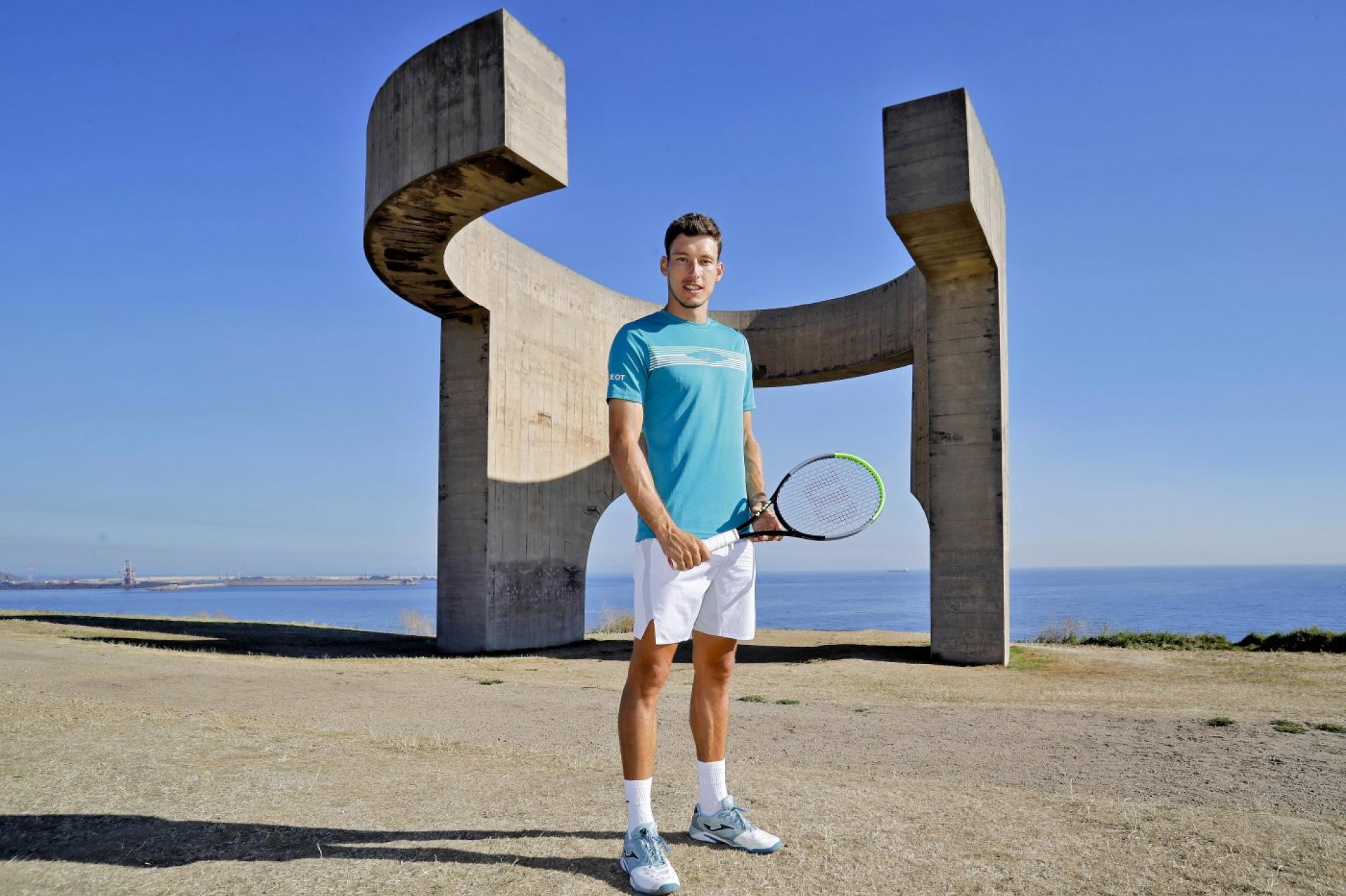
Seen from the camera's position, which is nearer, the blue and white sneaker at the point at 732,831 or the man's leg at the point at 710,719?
the blue and white sneaker at the point at 732,831

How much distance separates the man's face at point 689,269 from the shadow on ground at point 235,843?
1.99 m

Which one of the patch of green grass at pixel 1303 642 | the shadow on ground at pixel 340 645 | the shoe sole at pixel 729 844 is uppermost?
the shoe sole at pixel 729 844

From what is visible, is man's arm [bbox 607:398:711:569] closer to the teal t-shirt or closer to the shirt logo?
the teal t-shirt

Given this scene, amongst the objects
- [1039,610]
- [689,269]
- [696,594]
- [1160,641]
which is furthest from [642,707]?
[1039,610]

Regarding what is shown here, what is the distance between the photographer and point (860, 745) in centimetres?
561

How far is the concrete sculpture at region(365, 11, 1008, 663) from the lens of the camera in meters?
8.84

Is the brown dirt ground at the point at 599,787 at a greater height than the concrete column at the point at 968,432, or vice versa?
the concrete column at the point at 968,432

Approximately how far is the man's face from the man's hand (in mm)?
808

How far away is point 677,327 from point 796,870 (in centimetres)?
189

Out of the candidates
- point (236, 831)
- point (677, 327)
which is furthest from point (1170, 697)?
point (236, 831)

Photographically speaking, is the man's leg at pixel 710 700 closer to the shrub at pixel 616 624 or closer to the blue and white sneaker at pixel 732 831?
the blue and white sneaker at pixel 732 831

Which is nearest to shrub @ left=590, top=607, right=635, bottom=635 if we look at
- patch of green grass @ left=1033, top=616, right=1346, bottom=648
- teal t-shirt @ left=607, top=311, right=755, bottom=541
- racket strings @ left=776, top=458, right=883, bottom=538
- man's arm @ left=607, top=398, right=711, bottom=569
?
patch of green grass @ left=1033, top=616, right=1346, bottom=648

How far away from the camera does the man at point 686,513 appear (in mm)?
2973

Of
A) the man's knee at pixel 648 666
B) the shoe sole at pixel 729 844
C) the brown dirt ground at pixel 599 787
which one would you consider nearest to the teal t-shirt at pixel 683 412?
the man's knee at pixel 648 666
